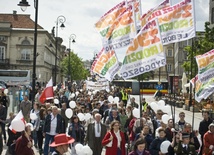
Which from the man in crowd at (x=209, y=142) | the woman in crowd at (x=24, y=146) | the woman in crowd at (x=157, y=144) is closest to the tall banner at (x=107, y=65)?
the man in crowd at (x=209, y=142)

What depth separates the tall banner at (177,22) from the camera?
9.68 m

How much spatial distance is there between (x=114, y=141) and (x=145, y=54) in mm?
2142

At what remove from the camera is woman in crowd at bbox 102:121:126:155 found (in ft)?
31.2

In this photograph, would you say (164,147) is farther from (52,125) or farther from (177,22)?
(52,125)

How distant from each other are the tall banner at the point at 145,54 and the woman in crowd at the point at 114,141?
1219mm

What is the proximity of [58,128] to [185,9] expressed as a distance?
5.03m

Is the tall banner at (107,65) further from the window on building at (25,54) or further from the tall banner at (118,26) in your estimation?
the window on building at (25,54)

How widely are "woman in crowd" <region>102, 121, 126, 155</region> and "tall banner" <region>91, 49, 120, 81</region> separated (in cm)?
297

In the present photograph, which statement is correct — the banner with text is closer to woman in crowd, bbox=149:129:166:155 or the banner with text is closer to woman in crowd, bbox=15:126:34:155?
woman in crowd, bbox=149:129:166:155

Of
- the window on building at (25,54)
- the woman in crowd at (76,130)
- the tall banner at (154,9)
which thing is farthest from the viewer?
the window on building at (25,54)

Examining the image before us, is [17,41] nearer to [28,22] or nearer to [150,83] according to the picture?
[28,22]

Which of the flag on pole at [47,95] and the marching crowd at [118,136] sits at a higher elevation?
the flag on pole at [47,95]

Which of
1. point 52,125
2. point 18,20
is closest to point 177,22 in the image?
point 52,125

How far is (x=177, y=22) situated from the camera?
9.85 meters
